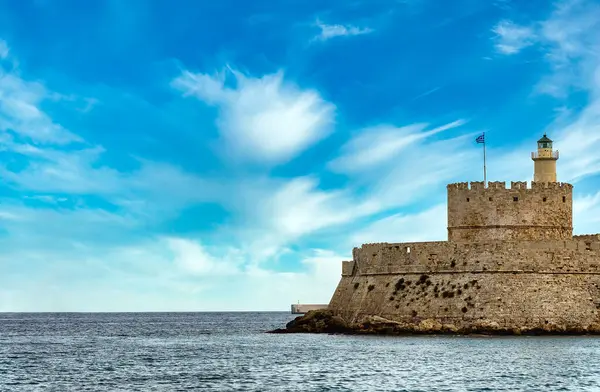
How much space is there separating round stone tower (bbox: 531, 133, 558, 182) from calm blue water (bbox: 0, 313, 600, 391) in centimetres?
1026

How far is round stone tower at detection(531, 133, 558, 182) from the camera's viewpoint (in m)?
50.1

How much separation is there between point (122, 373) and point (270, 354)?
27.0 ft

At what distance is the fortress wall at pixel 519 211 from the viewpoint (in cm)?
4778

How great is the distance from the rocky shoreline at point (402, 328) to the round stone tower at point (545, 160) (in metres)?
9.06

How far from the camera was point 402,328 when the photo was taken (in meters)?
47.0

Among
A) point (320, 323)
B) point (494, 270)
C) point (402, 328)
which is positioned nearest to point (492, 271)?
point (494, 270)

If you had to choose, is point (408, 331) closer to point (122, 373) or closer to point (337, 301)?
point (337, 301)

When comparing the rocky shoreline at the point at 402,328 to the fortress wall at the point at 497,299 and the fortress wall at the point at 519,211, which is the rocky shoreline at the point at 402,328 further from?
the fortress wall at the point at 519,211

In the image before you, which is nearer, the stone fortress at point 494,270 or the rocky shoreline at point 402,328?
the rocky shoreline at point 402,328

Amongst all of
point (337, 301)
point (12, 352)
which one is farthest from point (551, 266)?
point (12, 352)

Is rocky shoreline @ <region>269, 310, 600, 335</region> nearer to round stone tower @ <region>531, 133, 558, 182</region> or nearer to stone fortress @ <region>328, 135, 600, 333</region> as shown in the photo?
stone fortress @ <region>328, 135, 600, 333</region>

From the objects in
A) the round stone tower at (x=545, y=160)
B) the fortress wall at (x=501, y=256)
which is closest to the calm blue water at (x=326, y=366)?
the fortress wall at (x=501, y=256)

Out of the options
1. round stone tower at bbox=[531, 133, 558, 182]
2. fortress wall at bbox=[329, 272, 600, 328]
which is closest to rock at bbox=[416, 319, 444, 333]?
fortress wall at bbox=[329, 272, 600, 328]

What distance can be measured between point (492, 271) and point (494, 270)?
0.34ft
